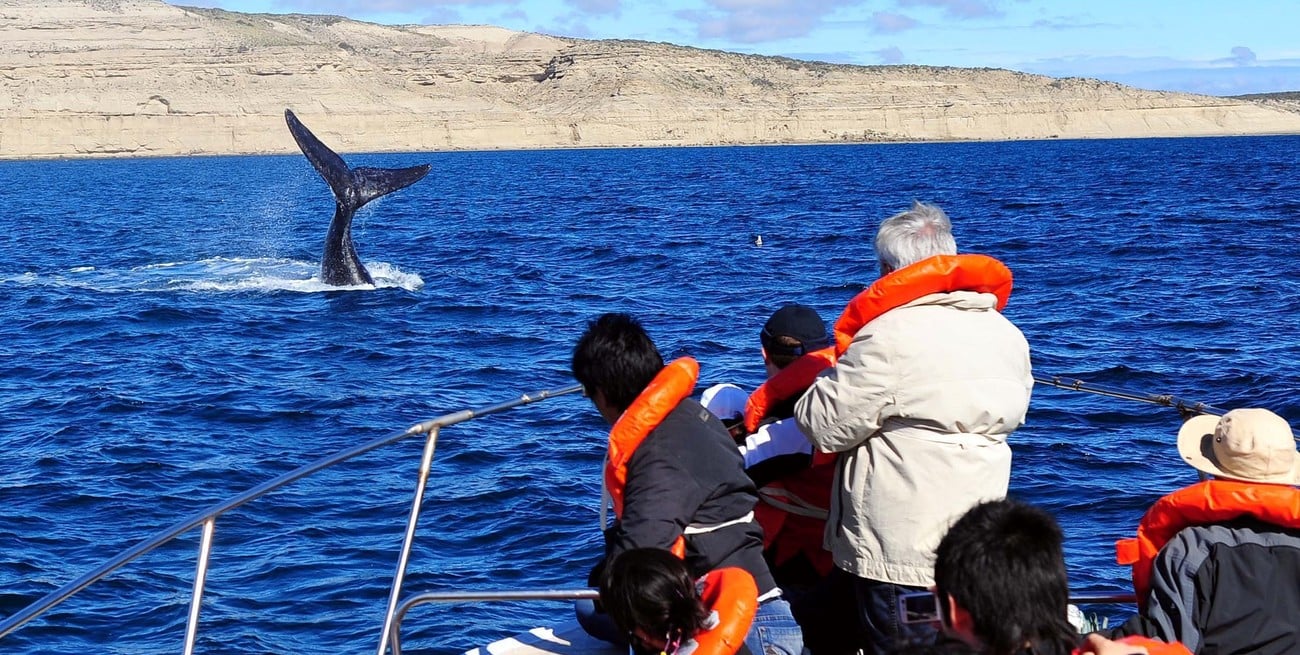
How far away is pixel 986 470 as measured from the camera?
4.14 meters

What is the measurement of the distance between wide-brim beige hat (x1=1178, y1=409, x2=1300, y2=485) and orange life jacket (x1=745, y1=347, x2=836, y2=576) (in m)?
1.27

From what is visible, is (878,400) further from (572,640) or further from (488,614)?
(488,614)

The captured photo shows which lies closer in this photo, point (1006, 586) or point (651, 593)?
point (1006, 586)

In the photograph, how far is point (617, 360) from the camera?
4.31 meters

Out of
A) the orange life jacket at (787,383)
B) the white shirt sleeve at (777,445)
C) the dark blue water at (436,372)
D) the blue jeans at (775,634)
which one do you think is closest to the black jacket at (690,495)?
the blue jeans at (775,634)

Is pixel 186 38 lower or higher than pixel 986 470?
higher

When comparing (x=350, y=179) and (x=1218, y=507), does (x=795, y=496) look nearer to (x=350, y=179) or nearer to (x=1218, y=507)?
(x=1218, y=507)

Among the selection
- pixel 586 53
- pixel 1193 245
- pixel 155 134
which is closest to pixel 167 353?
pixel 1193 245

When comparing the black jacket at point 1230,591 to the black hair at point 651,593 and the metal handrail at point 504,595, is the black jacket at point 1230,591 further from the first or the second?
the metal handrail at point 504,595

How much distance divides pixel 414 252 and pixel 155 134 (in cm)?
10145

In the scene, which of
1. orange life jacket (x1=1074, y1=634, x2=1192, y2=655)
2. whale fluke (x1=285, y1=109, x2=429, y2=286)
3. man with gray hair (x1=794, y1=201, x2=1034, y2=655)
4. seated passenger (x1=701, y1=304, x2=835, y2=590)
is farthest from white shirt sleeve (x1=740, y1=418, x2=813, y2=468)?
whale fluke (x1=285, y1=109, x2=429, y2=286)

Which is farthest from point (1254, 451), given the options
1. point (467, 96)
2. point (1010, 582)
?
point (467, 96)

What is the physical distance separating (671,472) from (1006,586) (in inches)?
58.4

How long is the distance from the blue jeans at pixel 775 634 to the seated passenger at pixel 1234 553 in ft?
3.36
